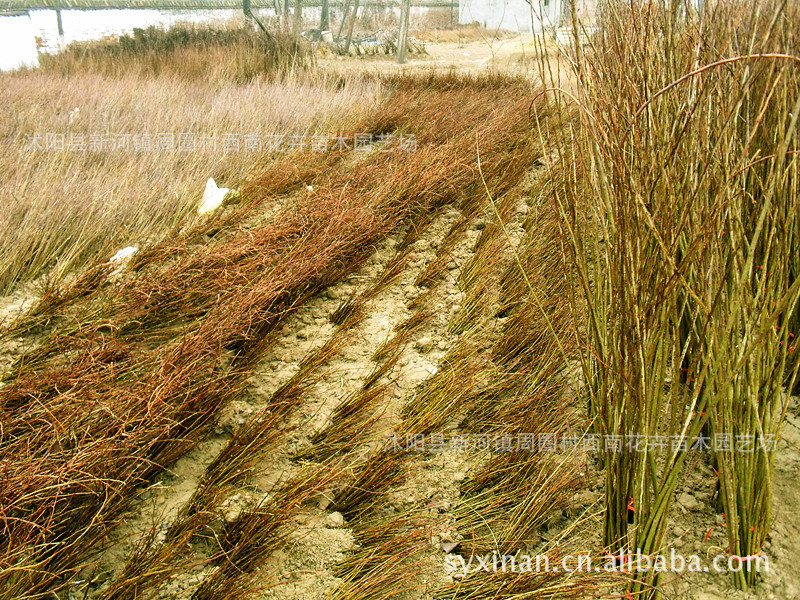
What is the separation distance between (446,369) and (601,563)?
84 cm

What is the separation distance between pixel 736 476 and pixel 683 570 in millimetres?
250

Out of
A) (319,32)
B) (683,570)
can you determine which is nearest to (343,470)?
(683,570)

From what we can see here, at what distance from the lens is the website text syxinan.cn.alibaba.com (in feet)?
4.39

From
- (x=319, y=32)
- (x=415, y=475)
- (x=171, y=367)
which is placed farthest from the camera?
(x=319, y=32)

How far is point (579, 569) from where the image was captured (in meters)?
1.35

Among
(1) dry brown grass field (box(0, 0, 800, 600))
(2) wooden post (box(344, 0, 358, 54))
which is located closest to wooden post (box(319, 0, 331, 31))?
(2) wooden post (box(344, 0, 358, 54))

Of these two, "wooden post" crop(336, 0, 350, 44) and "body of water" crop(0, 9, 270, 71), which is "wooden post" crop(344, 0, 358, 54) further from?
"body of water" crop(0, 9, 270, 71)

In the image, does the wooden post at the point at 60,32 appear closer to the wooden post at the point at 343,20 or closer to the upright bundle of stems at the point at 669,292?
the wooden post at the point at 343,20

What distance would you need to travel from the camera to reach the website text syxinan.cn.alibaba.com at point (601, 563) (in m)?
1.34

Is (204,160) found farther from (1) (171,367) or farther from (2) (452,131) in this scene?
(1) (171,367)

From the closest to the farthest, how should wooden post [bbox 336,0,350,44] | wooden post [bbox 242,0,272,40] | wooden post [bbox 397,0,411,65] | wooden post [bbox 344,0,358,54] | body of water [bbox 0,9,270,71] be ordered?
body of water [bbox 0,9,270,71], wooden post [bbox 242,0,272,40], wooden post [bbox 397,0,411,65], wooden post [bbox 344,0,358,54], wooden post [bbox 336,0,350,44]

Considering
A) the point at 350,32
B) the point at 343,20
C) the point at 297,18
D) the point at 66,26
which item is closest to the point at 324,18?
the point at 343,20

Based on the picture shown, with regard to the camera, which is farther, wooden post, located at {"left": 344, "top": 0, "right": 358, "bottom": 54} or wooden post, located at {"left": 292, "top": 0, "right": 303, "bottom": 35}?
wooden post, located at {"left": 344, "top": 0, "right": 358, "bottom": 54}

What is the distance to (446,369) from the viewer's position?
2119 millimetres
